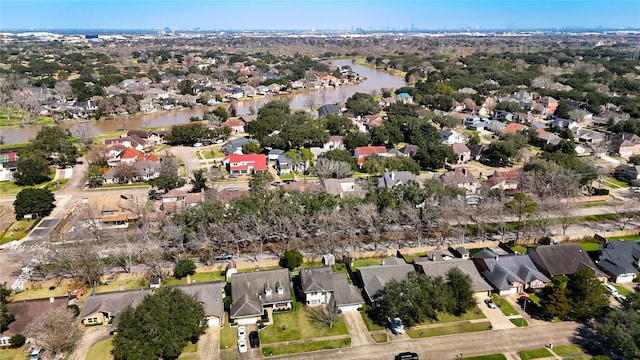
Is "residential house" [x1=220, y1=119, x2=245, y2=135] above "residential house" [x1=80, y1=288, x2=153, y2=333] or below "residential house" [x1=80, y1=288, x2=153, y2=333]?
above

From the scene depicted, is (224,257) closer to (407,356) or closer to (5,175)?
(407,356)

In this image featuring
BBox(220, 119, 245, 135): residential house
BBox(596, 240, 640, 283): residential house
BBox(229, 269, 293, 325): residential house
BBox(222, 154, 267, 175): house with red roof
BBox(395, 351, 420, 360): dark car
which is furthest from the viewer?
BBox(220, 119, 245, 135): residential house

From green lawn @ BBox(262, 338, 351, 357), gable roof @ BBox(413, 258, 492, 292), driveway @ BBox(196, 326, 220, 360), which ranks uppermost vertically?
gable roof @ BBox(413, 258, 492, 292)

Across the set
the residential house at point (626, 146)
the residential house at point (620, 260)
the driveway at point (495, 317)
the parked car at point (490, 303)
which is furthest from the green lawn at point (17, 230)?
the residential house at point (626, 146)

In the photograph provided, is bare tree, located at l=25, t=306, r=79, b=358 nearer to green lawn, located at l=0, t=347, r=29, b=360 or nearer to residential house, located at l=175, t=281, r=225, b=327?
green lawn, located at l=0, t=347, r=29, b=360

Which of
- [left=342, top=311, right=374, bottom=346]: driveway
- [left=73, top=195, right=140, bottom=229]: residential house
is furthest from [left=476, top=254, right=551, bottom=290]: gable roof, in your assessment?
[left=73, top=195, right=140, bottom=229]: residential house

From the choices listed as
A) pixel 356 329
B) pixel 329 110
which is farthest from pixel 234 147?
pixel 356 329

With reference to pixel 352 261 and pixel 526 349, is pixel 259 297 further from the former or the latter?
pixel 526 349
